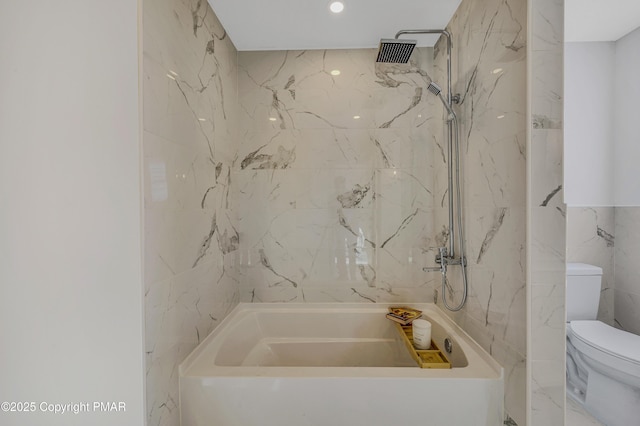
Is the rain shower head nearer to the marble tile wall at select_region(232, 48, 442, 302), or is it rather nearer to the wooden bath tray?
the marble tile wall at select_region(232, 48, 442, 302)

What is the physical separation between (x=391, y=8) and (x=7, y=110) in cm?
169

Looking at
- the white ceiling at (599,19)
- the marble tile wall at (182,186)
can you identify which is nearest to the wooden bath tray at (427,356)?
the marble tile wall at (182,186)

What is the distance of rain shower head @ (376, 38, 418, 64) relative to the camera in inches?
48.2

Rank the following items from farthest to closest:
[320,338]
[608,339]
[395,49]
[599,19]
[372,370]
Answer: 1. [320,338]
2. [395,49]
3. [608,339]
4. [372,370]
5. [599,19]

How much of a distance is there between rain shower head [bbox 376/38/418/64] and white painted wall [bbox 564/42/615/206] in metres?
0.61

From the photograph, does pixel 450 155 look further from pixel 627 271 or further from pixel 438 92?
pixel 627 271

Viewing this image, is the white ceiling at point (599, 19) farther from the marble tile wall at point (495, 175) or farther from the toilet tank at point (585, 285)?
the toilet tank at point (585, 285)

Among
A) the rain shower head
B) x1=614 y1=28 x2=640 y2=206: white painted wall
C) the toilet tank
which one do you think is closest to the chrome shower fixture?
the rain shower head

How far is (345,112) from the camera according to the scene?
5.62 ft

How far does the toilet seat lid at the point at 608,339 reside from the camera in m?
1.10

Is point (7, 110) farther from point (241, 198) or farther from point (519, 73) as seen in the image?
point (519, 73)

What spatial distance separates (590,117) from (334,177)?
1.21 m

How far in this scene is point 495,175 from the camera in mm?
1068

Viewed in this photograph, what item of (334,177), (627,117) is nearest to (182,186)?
(334,177)
